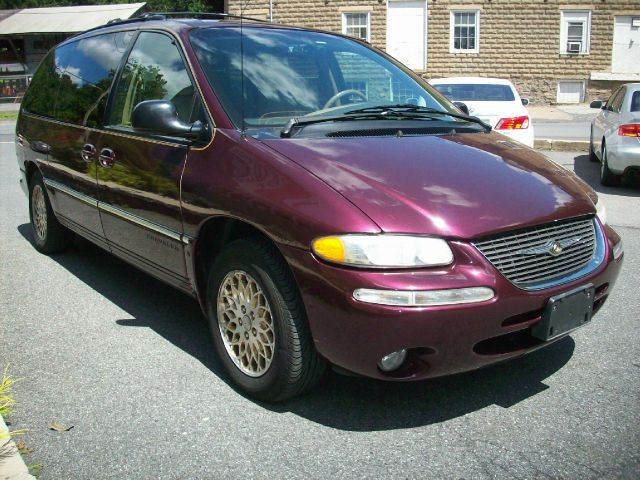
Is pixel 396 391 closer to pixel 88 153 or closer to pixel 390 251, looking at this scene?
pixel 390 251

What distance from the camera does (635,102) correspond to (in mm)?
9734

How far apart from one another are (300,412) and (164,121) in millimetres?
1608

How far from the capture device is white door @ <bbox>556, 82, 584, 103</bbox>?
27.3m

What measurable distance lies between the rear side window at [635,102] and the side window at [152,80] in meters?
7.54

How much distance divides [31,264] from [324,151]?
3.67 meters

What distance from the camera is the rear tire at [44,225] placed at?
5.85 meters

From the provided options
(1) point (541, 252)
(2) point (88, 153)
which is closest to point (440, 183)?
(1) point (541, 252)

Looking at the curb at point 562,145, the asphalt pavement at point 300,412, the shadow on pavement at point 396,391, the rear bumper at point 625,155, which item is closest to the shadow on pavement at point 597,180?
the rear bumper at point 625,155

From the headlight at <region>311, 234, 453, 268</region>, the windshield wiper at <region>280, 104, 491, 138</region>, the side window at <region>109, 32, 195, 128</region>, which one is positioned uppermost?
the side window at <region>109, 32, 195, 128</region>

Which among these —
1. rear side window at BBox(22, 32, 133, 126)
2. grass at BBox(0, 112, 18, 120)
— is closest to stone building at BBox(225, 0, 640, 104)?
grass at BBox(0, 112, 18, 120)

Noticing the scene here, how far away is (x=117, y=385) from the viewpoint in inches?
141

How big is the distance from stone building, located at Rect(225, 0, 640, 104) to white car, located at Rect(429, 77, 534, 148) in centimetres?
1637

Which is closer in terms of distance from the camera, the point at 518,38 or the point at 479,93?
the point at 479,93

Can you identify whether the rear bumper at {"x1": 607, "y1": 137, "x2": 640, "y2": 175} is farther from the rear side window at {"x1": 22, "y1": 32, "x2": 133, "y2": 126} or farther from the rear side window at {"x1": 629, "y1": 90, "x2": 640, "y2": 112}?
the rear side window at {"x1": 22, "y1": 32, "x2": 133, "y2": 126}
